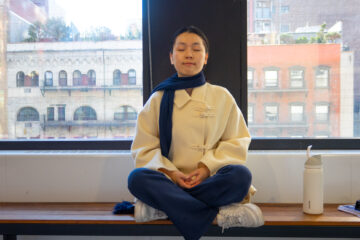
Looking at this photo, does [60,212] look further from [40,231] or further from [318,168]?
[318,168]

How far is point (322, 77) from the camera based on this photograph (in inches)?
88.7

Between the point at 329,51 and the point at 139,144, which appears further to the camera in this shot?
the point at 329,51

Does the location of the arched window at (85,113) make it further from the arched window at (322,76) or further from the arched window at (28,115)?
the arched window at (322,76)

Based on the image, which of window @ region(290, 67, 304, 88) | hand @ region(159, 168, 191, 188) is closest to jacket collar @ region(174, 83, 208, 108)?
hand @ region(159, 168, 191, 188)

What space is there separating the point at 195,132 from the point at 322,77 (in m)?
0.94

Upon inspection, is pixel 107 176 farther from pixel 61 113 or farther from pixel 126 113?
pixel 61 113

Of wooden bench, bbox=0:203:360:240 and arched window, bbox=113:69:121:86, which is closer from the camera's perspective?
wooden bench, bbox=0:203:360:240

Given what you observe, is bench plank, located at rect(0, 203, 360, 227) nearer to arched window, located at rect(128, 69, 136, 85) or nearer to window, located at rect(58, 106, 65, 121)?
window, located at rect(58, 106, 65, 121)

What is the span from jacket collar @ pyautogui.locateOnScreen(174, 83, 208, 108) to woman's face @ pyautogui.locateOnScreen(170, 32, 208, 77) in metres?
0.10

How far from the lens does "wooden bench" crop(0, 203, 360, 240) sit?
162 cm

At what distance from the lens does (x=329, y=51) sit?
7.37ft

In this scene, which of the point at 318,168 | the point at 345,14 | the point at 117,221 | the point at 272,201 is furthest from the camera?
the point at 345,14

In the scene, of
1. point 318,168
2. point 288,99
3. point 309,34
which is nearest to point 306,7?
point 309,34

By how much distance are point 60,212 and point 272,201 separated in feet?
3.71
